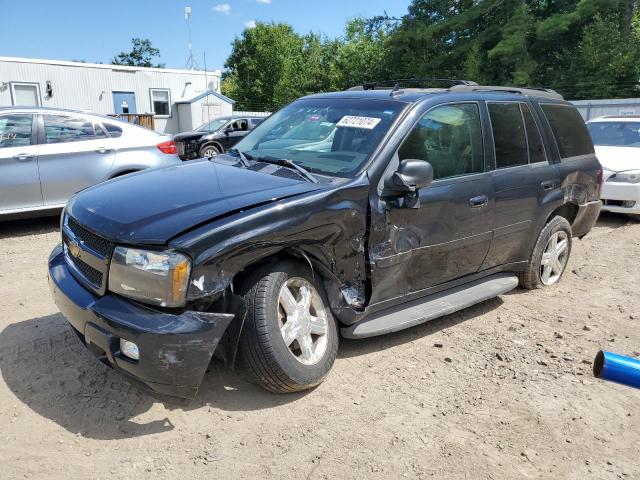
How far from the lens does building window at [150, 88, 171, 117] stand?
2464cm

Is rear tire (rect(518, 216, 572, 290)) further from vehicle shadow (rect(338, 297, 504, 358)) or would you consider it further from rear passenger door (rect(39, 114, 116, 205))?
rear passenger door (rect(39, 114, 116, 205))

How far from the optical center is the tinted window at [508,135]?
170 inches

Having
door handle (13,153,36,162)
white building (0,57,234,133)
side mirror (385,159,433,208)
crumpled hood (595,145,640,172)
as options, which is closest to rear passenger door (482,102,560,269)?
side mirror (385,159,433,208)

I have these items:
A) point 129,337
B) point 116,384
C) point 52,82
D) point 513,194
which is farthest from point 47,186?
point 52,82

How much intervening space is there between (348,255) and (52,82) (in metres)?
22.0

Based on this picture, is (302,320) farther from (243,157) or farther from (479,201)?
(479,201)

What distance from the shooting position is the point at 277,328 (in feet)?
9.71

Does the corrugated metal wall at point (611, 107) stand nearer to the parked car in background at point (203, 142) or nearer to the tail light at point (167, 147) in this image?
the parked car in background at point (203, 142)

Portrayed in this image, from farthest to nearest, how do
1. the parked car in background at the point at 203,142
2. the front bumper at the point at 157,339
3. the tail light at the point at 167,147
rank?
the parked car in background at the point at 203,142
the tail light at the point at 167,147
the front bumper at the point at 157,339

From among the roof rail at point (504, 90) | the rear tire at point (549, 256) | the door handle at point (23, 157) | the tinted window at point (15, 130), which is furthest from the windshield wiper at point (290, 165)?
the tinted window at point (15, 130)

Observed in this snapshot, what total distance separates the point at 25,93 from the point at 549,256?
21827 mm

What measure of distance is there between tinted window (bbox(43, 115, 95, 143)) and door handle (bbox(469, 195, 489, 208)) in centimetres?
536

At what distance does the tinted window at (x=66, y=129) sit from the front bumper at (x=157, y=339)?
4897 millimetres

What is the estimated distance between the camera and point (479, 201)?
4.06 meters
